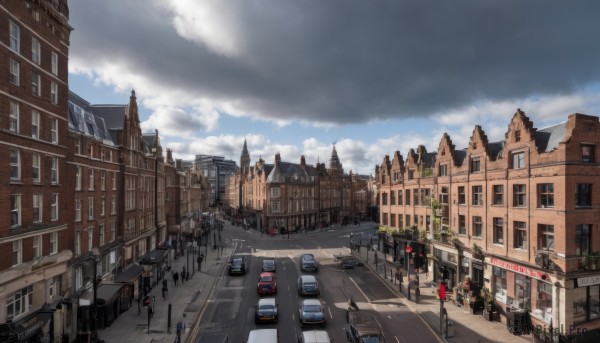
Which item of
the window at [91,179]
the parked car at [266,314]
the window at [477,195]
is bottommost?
the parked car at [266,314]

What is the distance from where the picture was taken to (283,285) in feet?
117

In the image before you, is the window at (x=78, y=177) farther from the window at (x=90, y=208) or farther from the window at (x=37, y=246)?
the window at (x=37, y=246)

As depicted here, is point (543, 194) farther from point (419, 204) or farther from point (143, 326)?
point (143, 326)

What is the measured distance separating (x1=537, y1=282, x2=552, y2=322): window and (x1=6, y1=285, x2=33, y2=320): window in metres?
31.1

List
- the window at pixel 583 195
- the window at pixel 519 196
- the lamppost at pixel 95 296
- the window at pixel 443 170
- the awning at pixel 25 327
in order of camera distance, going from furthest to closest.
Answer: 1. the window at pixel 443 170
2. the window at pixel 519 196
3. the window at pixel 583 195
4. the lamppost at pixel 95 296
5. the awning at pixel 25 327

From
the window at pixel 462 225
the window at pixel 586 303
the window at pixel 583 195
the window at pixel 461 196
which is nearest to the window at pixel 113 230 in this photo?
the window at pixel 462 225

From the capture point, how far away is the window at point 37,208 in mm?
20969

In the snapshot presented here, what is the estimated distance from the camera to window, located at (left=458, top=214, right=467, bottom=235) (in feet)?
106

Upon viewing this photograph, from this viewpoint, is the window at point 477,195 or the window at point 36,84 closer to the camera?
the window at point 36,84

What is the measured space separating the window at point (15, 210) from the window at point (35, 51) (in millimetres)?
8141

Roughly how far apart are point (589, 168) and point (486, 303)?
1156cm

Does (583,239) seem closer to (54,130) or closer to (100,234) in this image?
(54,130)

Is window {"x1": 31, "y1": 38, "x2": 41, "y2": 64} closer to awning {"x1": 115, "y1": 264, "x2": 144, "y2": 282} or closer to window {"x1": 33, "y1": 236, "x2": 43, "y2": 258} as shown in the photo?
window {"x1": 33, "y1": 236, "x2": 43, "y2": 258}

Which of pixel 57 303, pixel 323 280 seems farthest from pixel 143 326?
pixel 323 280
